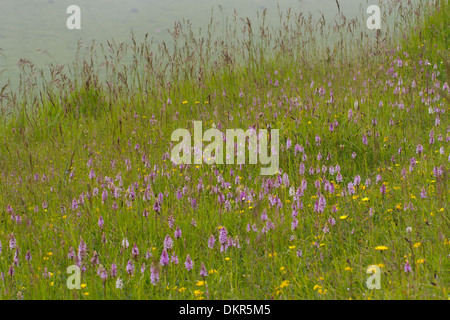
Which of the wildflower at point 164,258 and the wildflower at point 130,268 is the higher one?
the wildflower at point 164,258

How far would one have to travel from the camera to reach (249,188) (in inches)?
151

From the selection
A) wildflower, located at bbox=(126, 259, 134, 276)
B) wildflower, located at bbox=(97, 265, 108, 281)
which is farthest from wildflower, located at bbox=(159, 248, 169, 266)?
wildflower, located at bbox=(97, 265, 108, 281)

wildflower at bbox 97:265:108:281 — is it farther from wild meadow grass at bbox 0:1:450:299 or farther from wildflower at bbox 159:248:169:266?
wildflower at bbox 159:248:169:266

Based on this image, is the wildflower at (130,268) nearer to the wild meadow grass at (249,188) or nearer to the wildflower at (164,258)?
→ the wild meadow grass at (249,188)

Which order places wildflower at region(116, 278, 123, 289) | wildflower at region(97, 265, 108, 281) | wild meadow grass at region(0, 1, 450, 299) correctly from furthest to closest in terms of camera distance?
wild meadow grass at region(0, 1, 450, 299) → wildflower at region(116, 278, 123, 289) → wildflower at region(97, 265, 108, 281)

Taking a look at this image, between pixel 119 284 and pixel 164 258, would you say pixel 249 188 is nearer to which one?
pixel 164 258

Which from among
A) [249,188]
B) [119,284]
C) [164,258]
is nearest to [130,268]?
[119,284]

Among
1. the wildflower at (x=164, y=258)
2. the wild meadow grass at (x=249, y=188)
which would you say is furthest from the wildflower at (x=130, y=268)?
the wildflower at (x=164, y=258)

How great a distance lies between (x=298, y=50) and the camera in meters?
7.18

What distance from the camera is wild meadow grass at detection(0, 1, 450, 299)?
2.64m

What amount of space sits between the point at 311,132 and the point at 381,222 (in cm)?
153

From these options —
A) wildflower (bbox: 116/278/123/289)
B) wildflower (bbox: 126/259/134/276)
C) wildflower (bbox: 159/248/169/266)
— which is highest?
wildflower (bbox: 159/248/169/266)

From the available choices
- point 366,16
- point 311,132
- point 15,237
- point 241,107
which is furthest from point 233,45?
point 15,237

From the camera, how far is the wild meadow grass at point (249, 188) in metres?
2.64
